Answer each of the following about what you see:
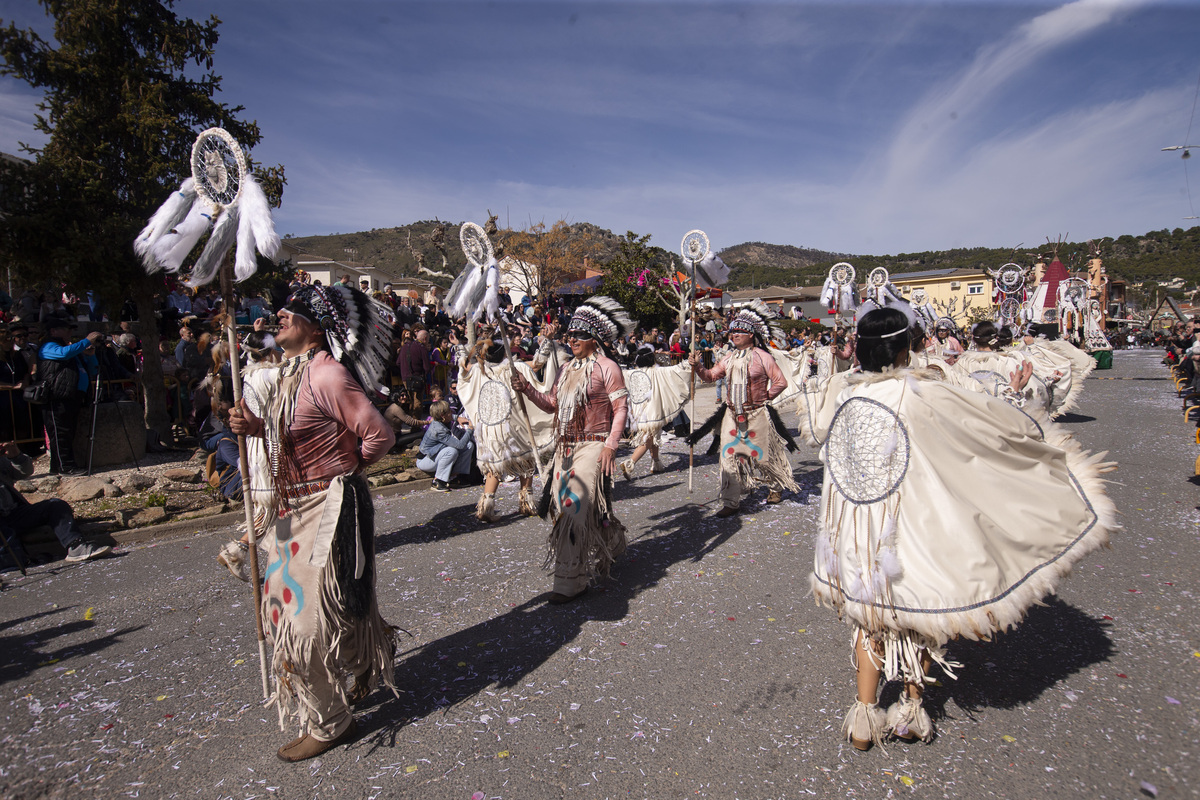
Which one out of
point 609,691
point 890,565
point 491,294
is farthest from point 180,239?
point 890,565

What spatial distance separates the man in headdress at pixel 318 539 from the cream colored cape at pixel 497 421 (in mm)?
3659

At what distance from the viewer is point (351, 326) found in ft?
11.0

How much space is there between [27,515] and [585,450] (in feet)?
16.5

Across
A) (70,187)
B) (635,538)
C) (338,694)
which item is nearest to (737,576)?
(635,538)

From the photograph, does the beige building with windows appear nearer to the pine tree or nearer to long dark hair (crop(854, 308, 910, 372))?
the pine tree

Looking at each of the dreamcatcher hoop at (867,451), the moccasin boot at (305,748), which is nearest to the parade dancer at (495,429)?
the moccasin boot at (305,748)

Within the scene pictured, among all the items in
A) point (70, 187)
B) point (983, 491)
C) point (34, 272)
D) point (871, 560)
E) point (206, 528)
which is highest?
point (70, 187)

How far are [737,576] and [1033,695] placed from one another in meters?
2.06

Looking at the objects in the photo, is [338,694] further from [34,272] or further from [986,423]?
[34,272]

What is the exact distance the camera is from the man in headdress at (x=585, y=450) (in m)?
4.44

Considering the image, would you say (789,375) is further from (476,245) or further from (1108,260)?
(1108,260)

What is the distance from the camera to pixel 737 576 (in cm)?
486

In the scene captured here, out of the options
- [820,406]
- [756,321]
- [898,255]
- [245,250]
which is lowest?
[820,406]

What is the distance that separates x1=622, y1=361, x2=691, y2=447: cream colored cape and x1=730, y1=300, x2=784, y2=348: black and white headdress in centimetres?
154
